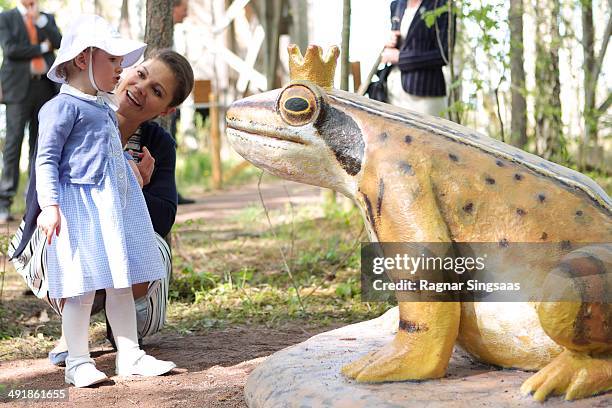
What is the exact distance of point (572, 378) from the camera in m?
2.65

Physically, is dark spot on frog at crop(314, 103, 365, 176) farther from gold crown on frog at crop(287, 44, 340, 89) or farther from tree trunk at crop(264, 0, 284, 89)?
tree trunk at crop(264, 0, 284, 89)

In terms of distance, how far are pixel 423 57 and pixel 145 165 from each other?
2.88m

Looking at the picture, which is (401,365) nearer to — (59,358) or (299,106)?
(299,106)

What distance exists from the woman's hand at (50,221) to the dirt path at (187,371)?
70cm

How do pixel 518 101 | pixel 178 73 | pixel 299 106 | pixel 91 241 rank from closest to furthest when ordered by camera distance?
pixel 299 106 → pixel 91 241 → pixel 178 73 → pixel 518 101

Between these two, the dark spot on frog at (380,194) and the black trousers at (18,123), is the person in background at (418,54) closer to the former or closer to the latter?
the dark spot on frog at (380,194)

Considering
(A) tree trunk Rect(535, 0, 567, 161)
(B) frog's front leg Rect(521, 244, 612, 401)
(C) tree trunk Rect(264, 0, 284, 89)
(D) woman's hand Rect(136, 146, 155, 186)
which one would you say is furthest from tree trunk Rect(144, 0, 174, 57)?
(C) tree trunk Rect(264, 0, 284, 89)

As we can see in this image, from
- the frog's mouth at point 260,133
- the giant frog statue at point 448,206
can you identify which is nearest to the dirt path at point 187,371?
the giant frog statue at point 448,206

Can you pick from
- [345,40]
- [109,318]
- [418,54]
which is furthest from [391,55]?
[109,318]

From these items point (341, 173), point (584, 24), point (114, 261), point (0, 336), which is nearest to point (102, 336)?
point (0, 336)

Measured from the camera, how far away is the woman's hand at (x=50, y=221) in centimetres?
331

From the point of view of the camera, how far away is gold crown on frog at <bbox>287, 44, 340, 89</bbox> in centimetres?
307

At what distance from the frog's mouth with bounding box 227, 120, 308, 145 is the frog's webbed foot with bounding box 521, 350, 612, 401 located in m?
1.15

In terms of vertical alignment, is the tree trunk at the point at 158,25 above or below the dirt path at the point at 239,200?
above
